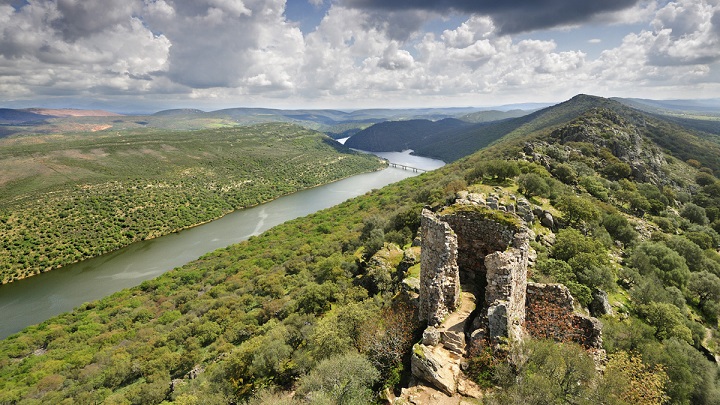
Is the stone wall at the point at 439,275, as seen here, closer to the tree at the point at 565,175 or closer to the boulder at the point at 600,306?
the boulder at the point at 600,306

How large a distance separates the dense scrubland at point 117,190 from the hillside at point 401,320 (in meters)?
30.9

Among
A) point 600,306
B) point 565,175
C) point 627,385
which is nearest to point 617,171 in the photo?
point 565,175

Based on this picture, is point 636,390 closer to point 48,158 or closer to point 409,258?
point 409,258

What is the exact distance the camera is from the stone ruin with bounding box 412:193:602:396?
32.8 feet

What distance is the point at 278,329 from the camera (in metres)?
23.5

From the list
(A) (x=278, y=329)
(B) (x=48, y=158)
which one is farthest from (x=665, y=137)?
(B) (x=48, y=158)

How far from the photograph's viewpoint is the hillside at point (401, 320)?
33.9 feet

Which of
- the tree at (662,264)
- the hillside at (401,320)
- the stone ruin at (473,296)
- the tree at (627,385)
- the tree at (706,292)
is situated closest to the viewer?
the tree at (627,385)

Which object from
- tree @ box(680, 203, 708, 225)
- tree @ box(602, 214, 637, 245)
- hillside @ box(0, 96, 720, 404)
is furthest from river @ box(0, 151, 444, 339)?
tree @ box(680, 203, 708, 225)

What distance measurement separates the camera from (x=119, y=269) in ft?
206

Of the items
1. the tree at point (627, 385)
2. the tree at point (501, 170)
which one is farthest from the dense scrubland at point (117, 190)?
the tree at point (627, 385)

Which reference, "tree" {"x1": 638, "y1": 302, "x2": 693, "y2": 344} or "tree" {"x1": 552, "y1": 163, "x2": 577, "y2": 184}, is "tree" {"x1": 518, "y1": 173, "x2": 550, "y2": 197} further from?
"tree" {"x1": 638, "y1": 302, "x2": 693, "y2": 344}

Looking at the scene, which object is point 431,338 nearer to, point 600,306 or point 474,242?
point 474,242

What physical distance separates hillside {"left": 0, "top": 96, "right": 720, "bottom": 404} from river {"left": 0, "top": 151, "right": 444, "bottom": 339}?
8.23 m
